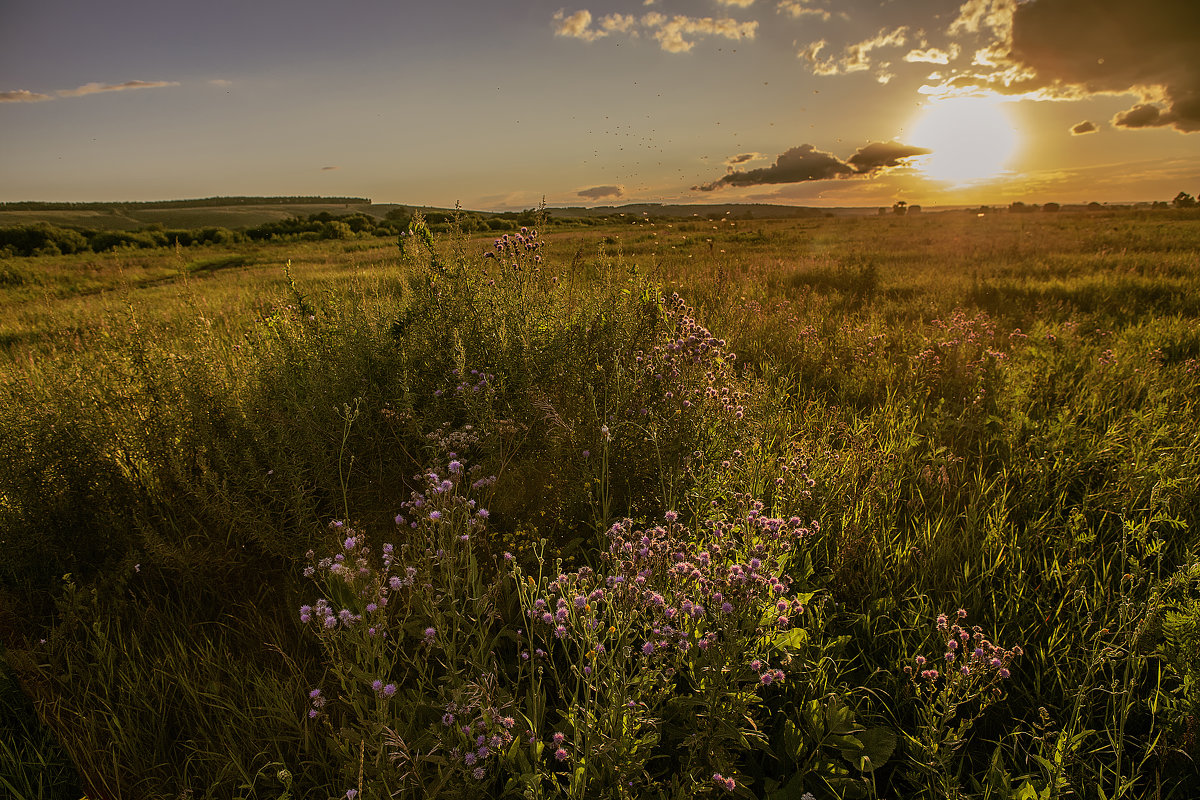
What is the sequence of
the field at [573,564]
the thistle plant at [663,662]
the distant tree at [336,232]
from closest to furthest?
the thistle plant at [663,662]
the field at [573,564]
the distant tree at [336,232]

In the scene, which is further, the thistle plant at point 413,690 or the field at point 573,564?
the field at point 573,564

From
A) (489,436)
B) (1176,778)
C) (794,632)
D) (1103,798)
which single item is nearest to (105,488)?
(489,436)

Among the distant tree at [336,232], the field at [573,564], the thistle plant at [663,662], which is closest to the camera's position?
the thistle plant at [663,662]

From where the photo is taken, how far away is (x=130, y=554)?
243 cm

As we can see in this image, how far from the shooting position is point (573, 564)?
2414mm

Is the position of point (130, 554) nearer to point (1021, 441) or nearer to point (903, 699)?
point (903, 699)

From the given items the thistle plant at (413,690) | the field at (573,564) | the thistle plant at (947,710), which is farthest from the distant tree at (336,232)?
the thistle plant at (947,710)

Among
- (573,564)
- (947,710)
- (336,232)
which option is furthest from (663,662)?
(336,232)

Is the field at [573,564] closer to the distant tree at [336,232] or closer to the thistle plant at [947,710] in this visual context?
the thistle plant at [947,710]

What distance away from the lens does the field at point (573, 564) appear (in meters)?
1.52

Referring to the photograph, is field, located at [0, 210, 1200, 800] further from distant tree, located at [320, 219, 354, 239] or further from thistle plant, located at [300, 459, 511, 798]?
distant tree, located at [320, 219, 354, 239]

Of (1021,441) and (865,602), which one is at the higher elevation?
(1021,441)

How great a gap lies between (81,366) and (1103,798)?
18.5 feet

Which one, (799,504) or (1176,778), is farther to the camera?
(799,504)
